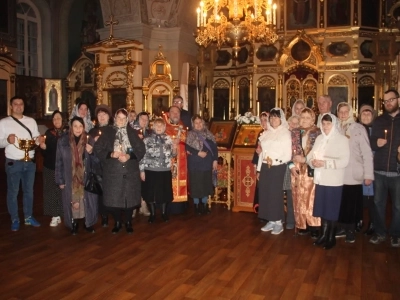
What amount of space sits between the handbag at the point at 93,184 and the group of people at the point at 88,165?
0.01 meters

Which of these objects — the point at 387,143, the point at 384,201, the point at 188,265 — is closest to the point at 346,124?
the point at 387,143

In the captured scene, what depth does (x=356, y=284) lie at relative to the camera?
3.57m

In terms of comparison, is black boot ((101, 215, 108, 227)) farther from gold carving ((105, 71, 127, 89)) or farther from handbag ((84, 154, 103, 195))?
gold carving ((105, 71, 127, 89))

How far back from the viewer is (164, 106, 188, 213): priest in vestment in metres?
6.22

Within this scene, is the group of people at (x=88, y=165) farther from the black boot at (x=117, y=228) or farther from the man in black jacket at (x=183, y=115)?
the man in black jacket at (x=183, y=115)

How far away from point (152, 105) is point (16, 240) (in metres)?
6.33

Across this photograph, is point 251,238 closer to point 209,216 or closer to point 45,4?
point 209,216

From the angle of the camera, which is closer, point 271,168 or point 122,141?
point 122,141

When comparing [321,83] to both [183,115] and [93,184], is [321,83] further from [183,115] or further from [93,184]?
[93,184]

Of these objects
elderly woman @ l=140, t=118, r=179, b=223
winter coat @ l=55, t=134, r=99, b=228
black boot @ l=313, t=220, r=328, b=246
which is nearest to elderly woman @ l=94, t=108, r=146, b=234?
winter coat @ l=55, t=134, r=99, b=228

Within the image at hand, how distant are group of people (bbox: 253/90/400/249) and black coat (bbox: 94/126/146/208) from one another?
1.63 metres

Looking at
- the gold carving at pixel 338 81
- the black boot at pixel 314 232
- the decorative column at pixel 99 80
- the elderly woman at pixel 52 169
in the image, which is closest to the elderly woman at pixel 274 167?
the black boot at pixel 314 232

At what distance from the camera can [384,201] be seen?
4688mm

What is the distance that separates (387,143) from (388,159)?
0.18m
